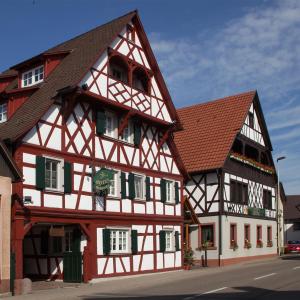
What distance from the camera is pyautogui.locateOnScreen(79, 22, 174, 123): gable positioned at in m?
25.3

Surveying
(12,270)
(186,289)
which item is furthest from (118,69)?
(186,289)

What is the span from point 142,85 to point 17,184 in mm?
10331

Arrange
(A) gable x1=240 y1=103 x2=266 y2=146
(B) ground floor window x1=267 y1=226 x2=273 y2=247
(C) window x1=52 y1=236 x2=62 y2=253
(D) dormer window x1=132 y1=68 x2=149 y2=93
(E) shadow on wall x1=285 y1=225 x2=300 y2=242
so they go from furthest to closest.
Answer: (E) shadow on wall x1=285 y1=225 x2=300 y2=242 → (B) ground floor window x1=267 y1=226 x2=273 y2=247 → (A) gable x1=240 y1=103 x2=266 y2=146 → (D) dormer window x1=132 y1=68 x2=149 y2=93 → (C) window x1=52 y1=236 x2=62 y2=253

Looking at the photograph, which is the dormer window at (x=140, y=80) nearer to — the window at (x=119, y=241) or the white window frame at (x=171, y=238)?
the window at (x=119, y=241)

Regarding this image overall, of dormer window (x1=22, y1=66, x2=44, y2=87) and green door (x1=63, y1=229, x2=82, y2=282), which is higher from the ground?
dormer window (x1=22, y1=66, x2=44, y2=87)

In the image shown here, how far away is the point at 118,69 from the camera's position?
27.9 m

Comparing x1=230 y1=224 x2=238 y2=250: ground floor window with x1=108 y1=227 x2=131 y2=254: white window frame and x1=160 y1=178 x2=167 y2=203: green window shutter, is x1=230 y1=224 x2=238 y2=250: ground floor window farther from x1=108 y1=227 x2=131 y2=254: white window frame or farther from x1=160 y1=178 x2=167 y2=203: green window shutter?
x1=108 y1=227 x2=131 y2=254: white window frame

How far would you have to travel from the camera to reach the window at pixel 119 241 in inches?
1011

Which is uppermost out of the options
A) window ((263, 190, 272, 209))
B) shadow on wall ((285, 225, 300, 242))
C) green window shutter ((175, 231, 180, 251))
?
window ((263, 190, 272, 209))

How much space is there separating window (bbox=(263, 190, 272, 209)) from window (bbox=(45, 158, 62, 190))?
24.1 meters

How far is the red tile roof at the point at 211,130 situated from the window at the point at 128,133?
31.1ft

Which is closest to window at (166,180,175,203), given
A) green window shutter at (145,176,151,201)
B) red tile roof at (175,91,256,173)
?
green window shutter at (145,176,151,201)

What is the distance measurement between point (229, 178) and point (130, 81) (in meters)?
12.7

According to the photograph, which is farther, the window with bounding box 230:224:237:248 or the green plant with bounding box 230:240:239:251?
the window with bounding box 230:224:237:248
